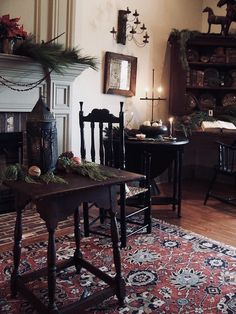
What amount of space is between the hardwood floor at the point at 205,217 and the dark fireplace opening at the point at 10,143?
140 centimetres

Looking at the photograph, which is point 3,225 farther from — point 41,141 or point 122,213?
point 41,141

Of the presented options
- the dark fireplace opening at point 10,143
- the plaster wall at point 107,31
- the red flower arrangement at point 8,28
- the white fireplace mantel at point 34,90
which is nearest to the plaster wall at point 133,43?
the plaster wall at point 107,31

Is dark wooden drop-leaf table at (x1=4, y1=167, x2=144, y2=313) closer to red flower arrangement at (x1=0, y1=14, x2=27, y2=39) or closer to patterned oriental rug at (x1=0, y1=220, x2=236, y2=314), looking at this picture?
patterned oriental rug at (x1=0, y1=220, x2=236, y2=314)

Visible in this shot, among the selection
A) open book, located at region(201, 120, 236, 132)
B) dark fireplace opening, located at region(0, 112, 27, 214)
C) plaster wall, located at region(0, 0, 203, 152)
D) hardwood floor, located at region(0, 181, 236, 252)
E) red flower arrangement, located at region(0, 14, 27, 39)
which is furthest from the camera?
open book, located at region(201, 120, 236, 132)

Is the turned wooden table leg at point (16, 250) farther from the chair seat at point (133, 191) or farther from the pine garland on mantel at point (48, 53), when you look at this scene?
the pine garland on mantel at point (48, 53)

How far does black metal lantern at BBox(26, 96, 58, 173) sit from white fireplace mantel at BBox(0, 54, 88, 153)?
1417 mm

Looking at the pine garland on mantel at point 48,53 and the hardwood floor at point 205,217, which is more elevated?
the pine garland on mantel at point 48,53

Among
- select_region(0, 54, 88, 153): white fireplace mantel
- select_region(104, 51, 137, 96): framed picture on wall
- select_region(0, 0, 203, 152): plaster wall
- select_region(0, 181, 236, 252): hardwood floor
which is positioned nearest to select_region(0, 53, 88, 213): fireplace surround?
select_region(0, 54, 88, 153): white fireplace mantel

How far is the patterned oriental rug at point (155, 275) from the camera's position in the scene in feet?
6.48

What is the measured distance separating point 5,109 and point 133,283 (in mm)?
1920

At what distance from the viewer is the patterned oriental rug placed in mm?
1976

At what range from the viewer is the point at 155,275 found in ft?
7.60

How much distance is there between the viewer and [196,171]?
5.41m

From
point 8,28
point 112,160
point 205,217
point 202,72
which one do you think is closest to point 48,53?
point 8,28
